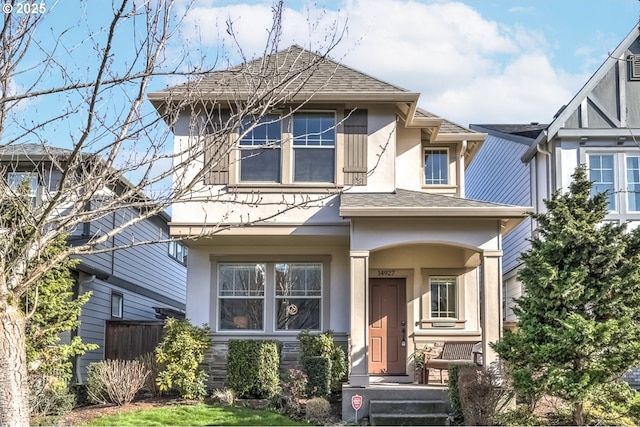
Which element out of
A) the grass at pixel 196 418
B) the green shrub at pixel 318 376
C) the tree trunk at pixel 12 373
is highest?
the tree trunk at pixel 12 373

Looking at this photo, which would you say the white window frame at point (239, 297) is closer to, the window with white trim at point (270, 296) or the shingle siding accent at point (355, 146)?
the window with white trim at point (270, 296)

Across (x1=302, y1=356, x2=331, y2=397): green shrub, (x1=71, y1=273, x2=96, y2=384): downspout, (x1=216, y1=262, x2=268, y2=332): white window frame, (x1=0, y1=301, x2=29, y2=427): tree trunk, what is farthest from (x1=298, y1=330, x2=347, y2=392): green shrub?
(x1=0, y1=301, x2=29, y2=427): tree trunk

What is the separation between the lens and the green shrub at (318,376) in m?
12.7

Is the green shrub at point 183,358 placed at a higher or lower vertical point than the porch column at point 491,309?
lower

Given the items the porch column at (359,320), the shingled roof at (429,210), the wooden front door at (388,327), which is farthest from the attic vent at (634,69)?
the porch column at (359,320)

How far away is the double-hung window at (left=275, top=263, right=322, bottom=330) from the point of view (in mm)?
14750

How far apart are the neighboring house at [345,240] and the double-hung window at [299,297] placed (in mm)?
21

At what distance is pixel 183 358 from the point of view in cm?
1337

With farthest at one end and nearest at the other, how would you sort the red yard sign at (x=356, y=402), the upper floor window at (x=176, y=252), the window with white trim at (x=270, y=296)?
the upper floor window at (x=176, y=252), the window with white trim at (x=270, y=296), the red yard sign at (x=356, y=402)

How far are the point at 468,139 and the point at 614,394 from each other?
7.23m

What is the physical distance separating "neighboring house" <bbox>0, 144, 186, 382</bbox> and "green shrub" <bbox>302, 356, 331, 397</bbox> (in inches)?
163

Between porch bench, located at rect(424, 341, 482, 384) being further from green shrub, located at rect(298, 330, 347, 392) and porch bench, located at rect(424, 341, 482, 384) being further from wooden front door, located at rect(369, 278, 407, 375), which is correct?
green shrub, located at rect(298, 330, 347, 392)

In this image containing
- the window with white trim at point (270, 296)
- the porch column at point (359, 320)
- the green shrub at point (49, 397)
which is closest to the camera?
the green shrub at point (49, 397)

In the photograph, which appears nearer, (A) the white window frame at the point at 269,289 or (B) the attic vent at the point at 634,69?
(A) the white window frame at the point at 269,289
